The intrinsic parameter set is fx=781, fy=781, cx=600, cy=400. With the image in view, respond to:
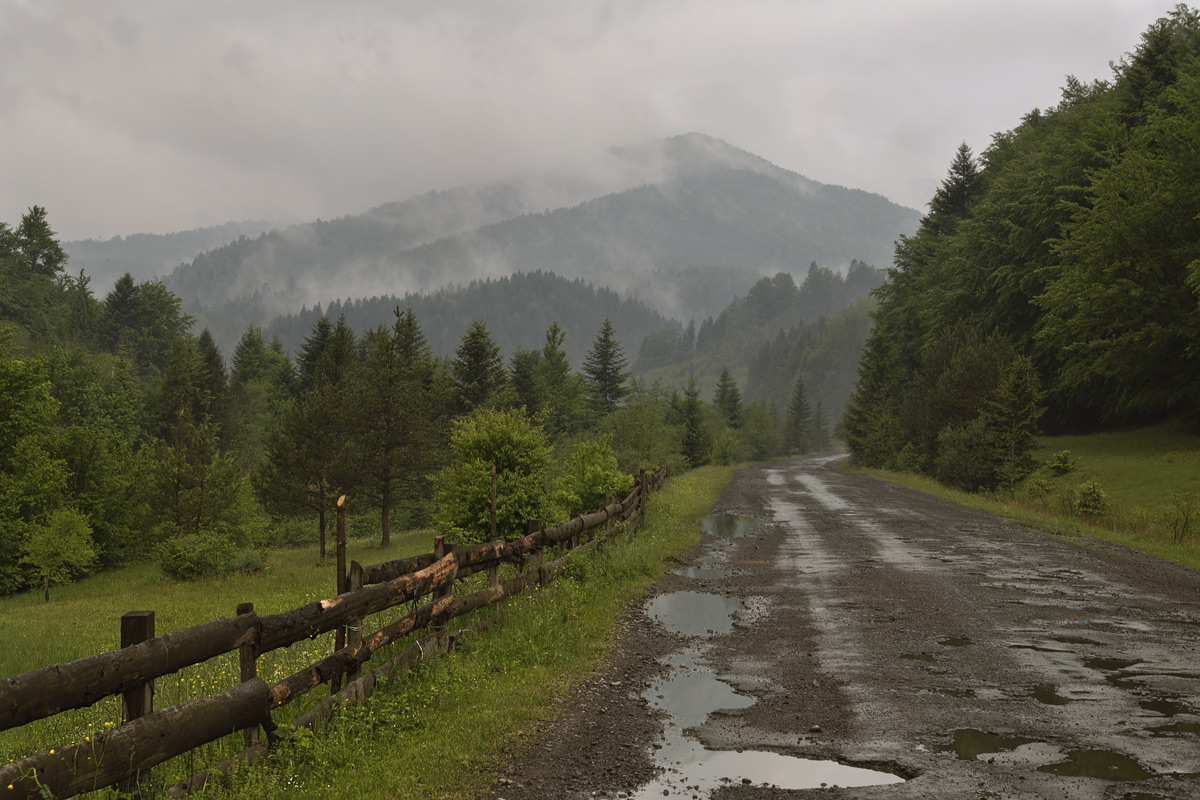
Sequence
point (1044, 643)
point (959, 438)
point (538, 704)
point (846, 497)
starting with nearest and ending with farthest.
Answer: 1. point (538, 704)
2. point (1044, 643)
3. point (846, 497)
4. point (959, 438)

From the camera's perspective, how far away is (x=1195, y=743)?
5805mm

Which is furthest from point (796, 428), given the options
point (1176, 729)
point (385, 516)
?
Result: point (1176, 729)

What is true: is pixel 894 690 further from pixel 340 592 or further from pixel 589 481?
pixel 589 481

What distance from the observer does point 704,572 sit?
15.3 meters

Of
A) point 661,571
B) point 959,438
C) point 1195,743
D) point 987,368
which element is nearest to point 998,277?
point 987,368

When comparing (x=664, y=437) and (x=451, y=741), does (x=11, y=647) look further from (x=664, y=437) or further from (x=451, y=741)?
(x=664, y=437)

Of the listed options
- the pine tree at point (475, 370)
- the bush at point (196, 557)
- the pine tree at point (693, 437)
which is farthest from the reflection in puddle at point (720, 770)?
the pine tree at point (693, 437)

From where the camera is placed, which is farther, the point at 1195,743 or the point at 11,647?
the point at 11,647

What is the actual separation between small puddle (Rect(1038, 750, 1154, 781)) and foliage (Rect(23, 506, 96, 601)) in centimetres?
3460

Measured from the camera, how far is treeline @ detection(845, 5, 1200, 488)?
3559 centimetres

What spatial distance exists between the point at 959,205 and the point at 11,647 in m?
69.1

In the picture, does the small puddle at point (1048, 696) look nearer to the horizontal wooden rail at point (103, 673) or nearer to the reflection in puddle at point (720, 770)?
the reflection in puddle at point (720, 770)

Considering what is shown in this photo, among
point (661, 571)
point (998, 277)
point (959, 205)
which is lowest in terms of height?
point (661, 571)

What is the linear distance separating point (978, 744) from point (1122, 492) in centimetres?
3084
